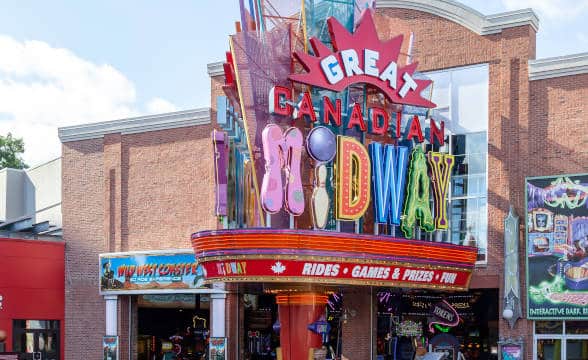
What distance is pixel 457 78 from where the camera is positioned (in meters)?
33.6

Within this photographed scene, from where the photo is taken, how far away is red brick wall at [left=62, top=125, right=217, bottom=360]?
37.8 m

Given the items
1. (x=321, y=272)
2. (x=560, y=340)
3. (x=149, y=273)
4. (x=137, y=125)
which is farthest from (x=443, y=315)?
(x=137, y=125)

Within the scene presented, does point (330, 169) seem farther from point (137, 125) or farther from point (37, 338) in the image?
point (37, 338)

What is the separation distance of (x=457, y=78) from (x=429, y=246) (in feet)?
21.9

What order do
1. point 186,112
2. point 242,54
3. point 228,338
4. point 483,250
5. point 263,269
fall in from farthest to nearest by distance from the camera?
1. point 186,112
2. point 228,338
3. point 483,250
4. point 242,54
5. point 263,269

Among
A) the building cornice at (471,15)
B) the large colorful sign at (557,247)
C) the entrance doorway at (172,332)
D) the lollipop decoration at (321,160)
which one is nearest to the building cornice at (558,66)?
the building cornice at (471,15)

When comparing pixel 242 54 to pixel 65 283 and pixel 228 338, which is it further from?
pixel 65 283

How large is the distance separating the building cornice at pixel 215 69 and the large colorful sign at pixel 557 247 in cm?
1326

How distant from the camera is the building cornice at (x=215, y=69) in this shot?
124ft

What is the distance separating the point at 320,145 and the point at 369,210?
4038 millimetres

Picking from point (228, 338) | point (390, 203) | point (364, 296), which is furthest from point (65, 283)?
point (390, 203)

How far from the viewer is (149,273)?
122 feet

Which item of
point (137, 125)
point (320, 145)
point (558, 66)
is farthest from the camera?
point (137, 125)

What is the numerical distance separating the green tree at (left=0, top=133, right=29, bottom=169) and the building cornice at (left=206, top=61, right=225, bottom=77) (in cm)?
4905
